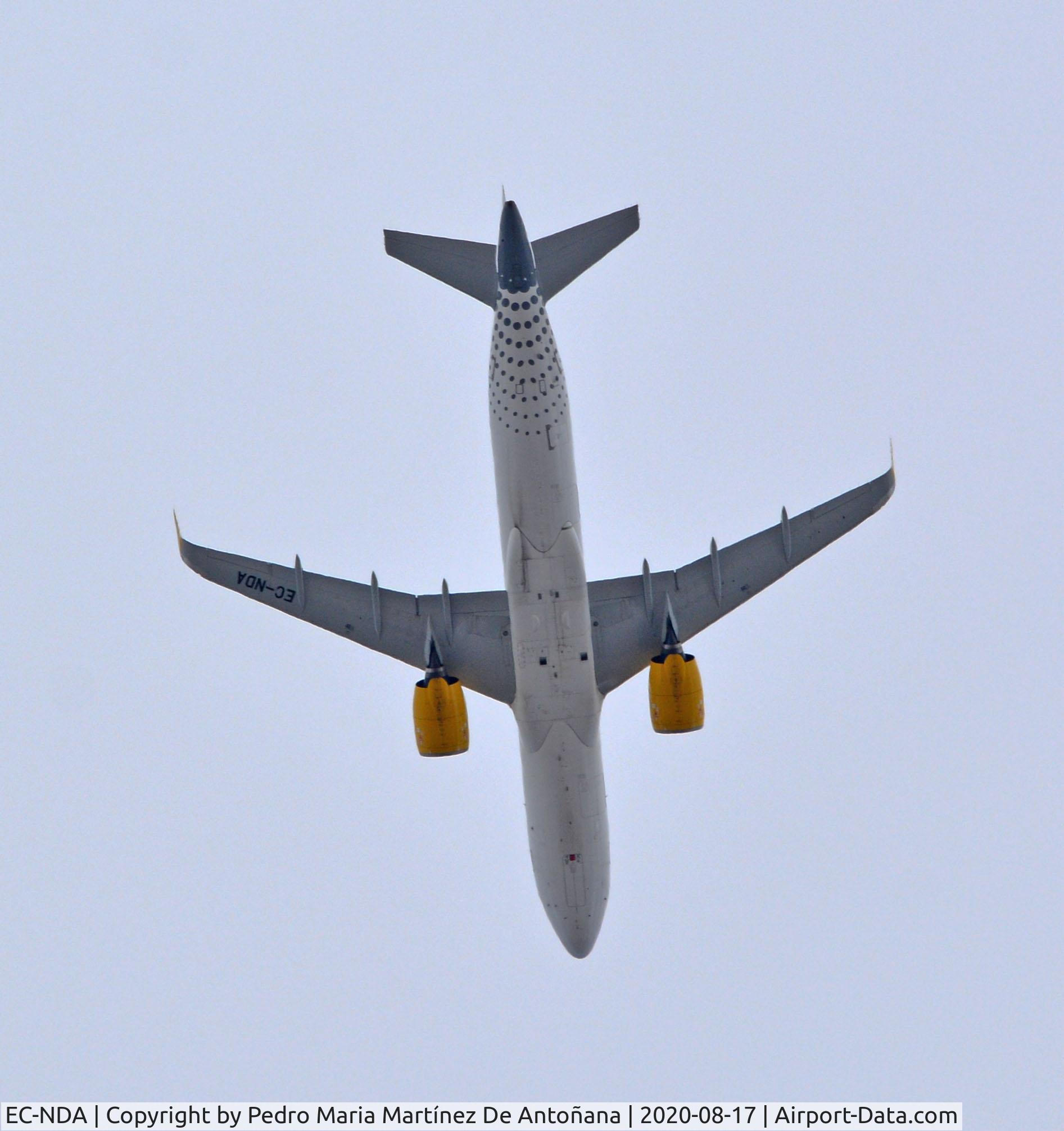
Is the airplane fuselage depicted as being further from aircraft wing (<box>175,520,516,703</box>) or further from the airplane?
aircraft wing (<box>175,520,516,703</box>)

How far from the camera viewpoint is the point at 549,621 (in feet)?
143

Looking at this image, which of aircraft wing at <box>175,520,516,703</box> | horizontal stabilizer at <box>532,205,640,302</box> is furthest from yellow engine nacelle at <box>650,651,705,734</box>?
horizontal stabilizer at <box>532,205,640,302</box>

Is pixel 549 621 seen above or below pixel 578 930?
above

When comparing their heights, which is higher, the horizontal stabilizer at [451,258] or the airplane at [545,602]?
the horizontal stabilizer at [451,258]

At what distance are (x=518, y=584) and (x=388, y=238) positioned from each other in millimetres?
8846

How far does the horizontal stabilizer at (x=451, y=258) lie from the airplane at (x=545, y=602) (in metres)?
0.04

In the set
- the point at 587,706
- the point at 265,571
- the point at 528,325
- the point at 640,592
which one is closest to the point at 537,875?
the point at 587,706

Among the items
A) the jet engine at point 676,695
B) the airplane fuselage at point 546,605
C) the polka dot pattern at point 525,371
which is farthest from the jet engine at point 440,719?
the polka dot pattern at point 525,371

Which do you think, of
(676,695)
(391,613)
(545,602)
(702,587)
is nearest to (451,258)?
(545,602)

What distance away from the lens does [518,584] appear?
4312cm

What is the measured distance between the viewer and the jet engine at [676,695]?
4325 centimetres

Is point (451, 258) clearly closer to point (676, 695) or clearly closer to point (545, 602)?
point (545, 602)

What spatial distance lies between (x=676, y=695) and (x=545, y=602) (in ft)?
12.8

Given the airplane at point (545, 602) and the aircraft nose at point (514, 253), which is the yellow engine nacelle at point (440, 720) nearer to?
the airplane at point (545, 602)
